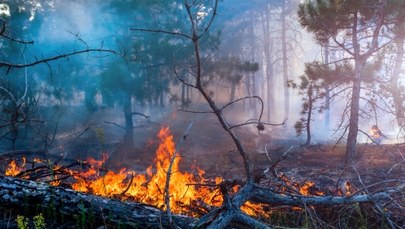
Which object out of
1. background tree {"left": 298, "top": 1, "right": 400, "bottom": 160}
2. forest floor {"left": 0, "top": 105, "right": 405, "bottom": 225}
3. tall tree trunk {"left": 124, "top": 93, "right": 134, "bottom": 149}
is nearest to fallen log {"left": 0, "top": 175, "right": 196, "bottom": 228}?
forest floor {"left": 0, "top": 105, "right": 405, "bottom": 225}

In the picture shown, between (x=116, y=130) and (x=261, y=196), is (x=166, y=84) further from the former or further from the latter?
(x=261, y=196)

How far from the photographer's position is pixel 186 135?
4.28 meters

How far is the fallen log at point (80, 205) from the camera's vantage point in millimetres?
3783

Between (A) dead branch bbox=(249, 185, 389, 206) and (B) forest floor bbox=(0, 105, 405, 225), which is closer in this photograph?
(A) dead branch bbox=(249, 185, 389, 206)

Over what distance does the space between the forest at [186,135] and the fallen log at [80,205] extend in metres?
0.02

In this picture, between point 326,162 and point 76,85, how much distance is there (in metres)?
15.3

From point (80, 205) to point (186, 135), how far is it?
1.51 meters

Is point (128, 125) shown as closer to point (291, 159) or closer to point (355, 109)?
point (291, 159)

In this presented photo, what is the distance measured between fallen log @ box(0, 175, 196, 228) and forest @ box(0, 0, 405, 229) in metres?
0.02

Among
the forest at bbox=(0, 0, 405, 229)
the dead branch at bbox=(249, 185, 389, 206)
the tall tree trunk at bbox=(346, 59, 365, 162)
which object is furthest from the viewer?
the tall tree trunk at bbox=(346, 59, 365, 162)

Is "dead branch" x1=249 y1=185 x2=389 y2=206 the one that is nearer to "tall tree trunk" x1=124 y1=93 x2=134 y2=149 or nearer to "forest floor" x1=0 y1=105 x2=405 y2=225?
"forest floor" x1=0 y1=105 x2=405 y2=225

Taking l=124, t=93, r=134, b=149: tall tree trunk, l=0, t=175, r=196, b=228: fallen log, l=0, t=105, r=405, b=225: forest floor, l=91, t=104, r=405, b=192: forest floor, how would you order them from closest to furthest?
l=0, t=175, r=196, b=228: fallen log
l=0, t=105, r=405, b=225: forest floor
l=91, t=104, r=405, b=192: forest floor
l=124, t=93, r=134, b=149: tall tree trunk

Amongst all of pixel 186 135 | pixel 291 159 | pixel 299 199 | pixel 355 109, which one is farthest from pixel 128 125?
pixel 299 199

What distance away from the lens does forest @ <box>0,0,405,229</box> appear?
398 centimetres
